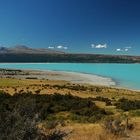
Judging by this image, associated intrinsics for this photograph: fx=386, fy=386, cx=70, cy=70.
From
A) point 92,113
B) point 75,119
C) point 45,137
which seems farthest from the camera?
point 92,113

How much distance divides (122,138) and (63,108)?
15.3 m

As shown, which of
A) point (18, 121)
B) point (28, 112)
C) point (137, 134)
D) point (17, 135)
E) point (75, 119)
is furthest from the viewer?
point (75, 119)

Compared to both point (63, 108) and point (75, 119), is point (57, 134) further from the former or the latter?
point (63, 108)

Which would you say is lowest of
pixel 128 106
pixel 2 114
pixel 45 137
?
pixel 128 106

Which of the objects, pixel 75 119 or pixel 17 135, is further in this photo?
pixel 75 119

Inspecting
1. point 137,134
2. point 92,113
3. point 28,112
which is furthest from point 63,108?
point 28,112

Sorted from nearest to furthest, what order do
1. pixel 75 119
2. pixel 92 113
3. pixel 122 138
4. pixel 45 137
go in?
pixel 45 137 < pixel 122 138 < pixel 75 119 < pixel 92 113

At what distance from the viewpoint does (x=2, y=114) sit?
9.73m

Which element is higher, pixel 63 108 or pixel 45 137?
pixel 45 137

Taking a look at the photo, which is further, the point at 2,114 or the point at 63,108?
the point at 63,108

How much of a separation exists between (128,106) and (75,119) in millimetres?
9593

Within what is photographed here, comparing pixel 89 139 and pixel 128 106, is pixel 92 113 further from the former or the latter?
pixel 89 139

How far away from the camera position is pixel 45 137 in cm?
998

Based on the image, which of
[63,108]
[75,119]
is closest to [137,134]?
[75,119]
